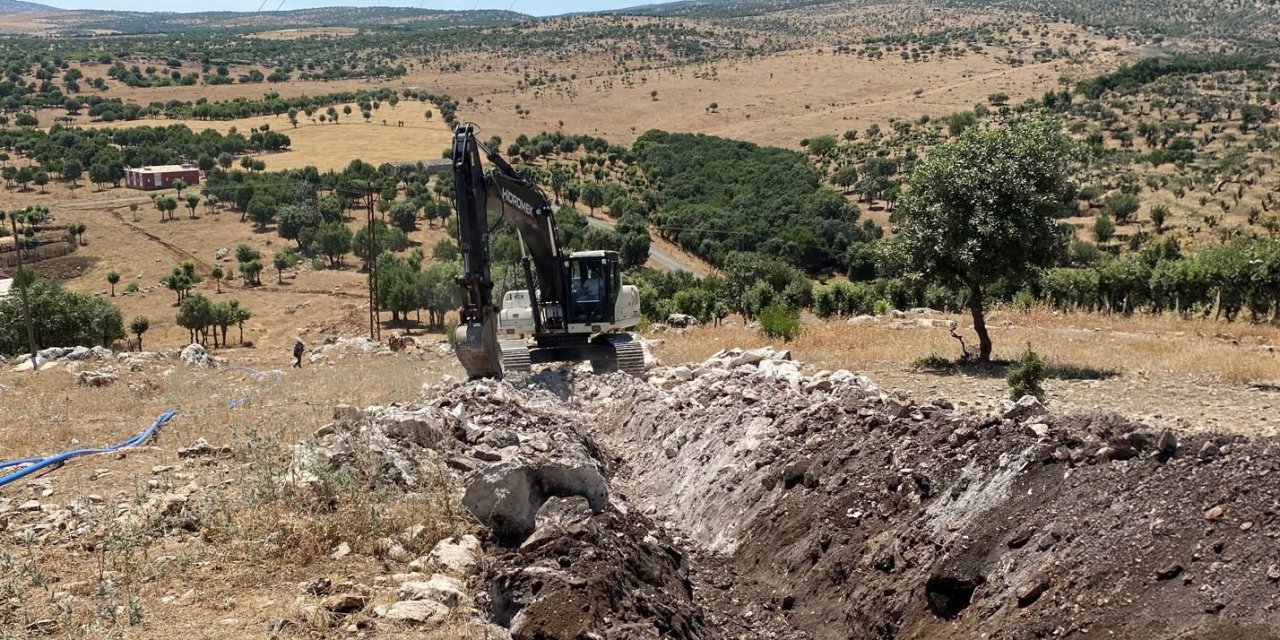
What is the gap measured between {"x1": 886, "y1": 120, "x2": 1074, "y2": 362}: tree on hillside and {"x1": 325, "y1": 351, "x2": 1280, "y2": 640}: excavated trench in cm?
634

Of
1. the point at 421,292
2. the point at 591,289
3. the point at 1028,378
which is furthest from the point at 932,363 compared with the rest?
the point at 421,292

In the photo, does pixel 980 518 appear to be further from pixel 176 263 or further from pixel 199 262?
pixel 199 262

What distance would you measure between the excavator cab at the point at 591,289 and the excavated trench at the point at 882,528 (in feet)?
18.8

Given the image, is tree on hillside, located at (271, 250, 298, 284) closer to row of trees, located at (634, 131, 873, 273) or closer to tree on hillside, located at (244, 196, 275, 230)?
tree on hillside, located at (244, 196, 275, 230)

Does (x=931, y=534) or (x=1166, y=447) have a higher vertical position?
(x=1166, y=447)

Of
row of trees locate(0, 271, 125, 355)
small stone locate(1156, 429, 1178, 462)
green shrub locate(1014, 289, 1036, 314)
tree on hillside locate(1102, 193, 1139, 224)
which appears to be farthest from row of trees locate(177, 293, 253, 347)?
tree on hillside locate(1102, 193, 1139, 224)

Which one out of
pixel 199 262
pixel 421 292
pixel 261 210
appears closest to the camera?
pixel 421 292

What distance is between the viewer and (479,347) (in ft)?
54.5

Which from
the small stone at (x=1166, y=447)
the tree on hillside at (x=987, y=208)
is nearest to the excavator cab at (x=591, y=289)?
the tree on hillside at (x=987, y=208)

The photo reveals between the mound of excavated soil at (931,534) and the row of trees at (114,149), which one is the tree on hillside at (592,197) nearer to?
the row of trees at (114,149)

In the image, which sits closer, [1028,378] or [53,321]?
[1028,378]

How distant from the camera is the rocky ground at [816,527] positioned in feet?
25.6

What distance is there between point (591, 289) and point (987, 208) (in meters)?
7.74

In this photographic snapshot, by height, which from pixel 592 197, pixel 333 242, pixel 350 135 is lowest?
pixel 333 242
